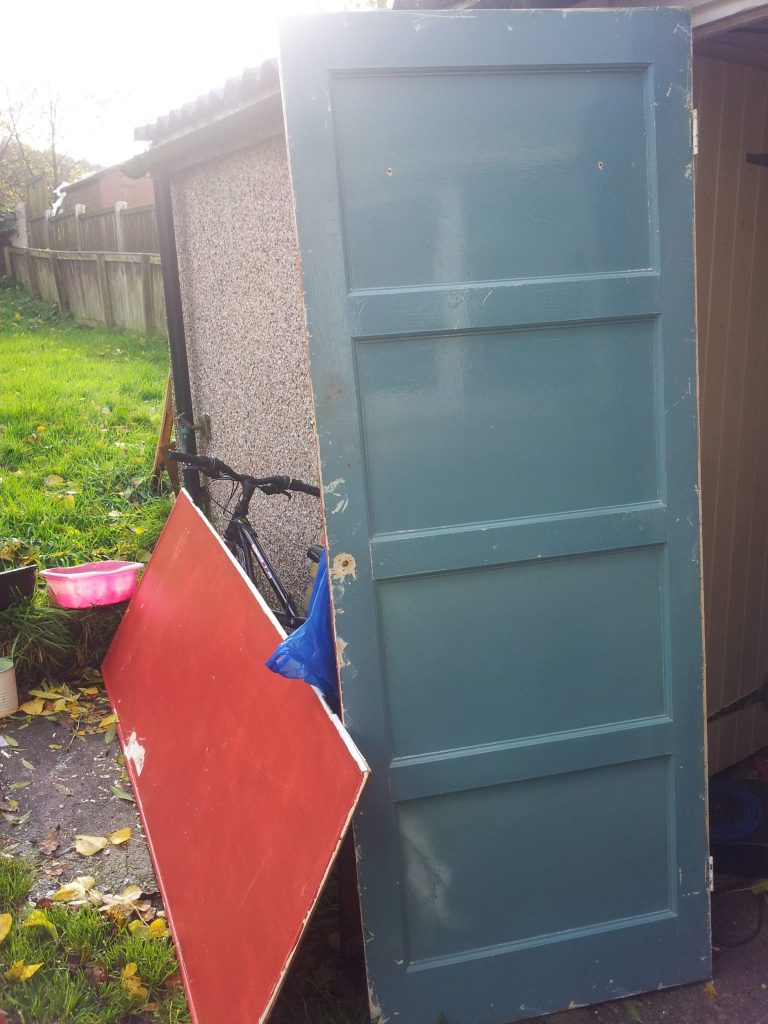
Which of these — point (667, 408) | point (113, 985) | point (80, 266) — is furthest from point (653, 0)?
point (80, 266)

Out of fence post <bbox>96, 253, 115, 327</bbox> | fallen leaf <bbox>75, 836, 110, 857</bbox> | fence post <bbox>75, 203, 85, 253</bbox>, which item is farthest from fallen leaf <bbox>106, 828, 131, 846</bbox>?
fence post <bbox>75, 203, 85, 253</bbox>

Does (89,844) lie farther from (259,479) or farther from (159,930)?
(259,479)

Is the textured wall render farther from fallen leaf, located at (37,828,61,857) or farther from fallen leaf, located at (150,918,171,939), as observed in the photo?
fallen leaf, located at (150,918,171,939)

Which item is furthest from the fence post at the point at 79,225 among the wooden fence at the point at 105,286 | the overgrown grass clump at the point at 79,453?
the overgrown grass clump at the point at 79,453

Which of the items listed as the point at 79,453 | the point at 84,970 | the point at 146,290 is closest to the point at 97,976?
the point at 84,970

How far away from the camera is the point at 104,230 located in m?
16.7

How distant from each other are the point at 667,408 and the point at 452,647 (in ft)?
2.81

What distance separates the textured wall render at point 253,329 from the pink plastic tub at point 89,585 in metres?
0.73

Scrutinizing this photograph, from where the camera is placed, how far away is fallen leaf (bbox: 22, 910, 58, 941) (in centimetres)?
312

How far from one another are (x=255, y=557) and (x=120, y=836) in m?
1.17

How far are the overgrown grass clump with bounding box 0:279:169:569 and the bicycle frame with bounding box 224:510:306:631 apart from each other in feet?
5.75

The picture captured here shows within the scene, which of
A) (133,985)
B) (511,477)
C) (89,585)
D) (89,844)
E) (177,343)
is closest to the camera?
(511,477)

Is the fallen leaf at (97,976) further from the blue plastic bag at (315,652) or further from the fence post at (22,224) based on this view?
the fence post at (22,224)

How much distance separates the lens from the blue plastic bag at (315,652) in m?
2.64
